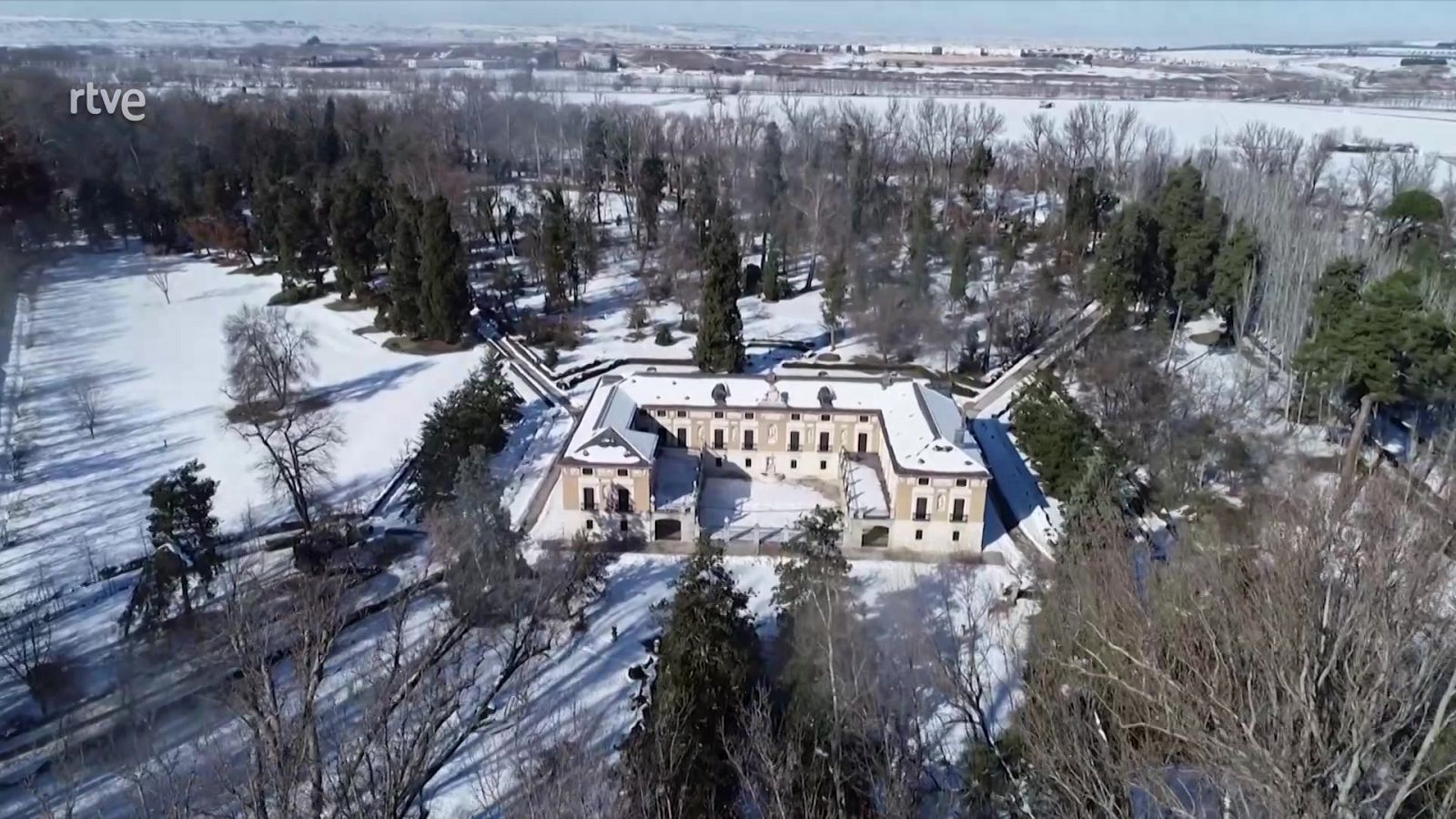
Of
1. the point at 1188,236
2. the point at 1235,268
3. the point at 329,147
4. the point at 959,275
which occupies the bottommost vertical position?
the point at 959,275

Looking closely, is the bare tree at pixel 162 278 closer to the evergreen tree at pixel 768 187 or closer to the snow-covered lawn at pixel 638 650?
the evergreen tree at pixel 768 187

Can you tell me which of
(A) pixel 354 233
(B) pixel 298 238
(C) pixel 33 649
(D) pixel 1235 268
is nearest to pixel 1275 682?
(C) pixel 33 649

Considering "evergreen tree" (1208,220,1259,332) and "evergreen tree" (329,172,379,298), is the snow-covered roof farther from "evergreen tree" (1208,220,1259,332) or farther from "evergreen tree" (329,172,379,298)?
"evergreen tree" (329,172,379,298)

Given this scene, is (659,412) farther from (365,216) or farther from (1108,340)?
(365,216)

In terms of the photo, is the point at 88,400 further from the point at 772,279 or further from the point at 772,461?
the point at 772,279

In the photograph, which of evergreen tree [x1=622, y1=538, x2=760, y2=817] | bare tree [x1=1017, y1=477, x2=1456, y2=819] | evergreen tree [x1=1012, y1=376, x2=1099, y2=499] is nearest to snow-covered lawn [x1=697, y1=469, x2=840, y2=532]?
evergreen tree [x1=1012, y1=376, x2=1099, y2=499]

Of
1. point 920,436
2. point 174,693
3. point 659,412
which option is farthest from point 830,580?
point 174,693

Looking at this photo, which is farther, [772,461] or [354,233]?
[354,233]

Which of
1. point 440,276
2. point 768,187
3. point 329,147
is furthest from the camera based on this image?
point 329,147
